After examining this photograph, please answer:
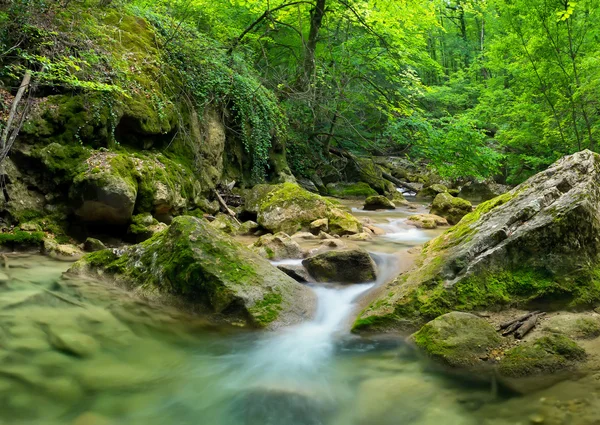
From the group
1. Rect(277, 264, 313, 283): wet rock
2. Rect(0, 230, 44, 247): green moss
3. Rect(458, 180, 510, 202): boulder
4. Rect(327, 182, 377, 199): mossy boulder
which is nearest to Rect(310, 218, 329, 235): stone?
Rect(277, 264, 313, 283): wet rock

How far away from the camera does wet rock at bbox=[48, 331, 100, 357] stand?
3.21 metres

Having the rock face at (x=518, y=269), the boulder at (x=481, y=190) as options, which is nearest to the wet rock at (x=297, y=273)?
the rock face at (x=518, y=269)

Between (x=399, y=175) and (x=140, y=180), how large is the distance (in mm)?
17120

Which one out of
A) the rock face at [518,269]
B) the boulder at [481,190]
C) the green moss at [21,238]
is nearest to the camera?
the rock face at [518,269]

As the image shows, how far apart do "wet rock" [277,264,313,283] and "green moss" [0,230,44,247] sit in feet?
11.9

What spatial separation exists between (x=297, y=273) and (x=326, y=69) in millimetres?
7317

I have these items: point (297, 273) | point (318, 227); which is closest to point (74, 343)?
point (297, 273)

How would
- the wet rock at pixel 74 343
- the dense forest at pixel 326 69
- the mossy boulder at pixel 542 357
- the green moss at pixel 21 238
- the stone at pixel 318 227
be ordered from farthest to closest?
the stone at pixel 318 227
the dense forest at pixel 326 69
the green moss at pixel 21 238
the wet rock at pixel 74 343
the mossy boulder at pixel 542 357

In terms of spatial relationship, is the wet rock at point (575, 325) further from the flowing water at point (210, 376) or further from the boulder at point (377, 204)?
the boulder at point (377, 204)

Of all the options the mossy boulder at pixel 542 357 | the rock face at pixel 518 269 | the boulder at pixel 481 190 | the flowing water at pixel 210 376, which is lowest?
the flowing water at pixel 210 376

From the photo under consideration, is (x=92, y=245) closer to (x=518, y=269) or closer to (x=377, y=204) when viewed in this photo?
(x=518, y=269)

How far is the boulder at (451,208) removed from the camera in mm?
10078

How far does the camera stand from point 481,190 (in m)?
17.5

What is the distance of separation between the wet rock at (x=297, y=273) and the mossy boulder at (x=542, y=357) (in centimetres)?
265
